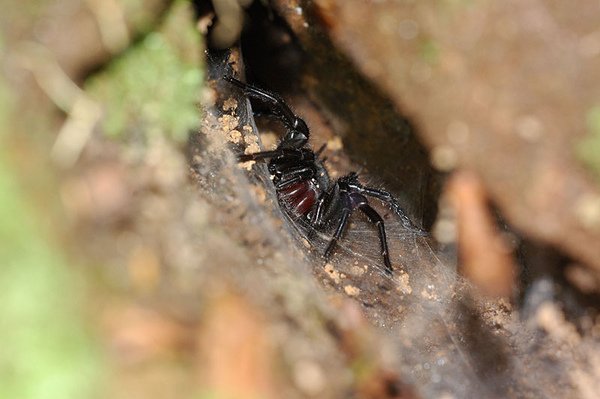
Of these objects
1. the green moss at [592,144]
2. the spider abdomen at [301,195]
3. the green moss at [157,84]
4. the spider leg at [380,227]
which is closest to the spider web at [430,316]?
the spider leg at [380,227]

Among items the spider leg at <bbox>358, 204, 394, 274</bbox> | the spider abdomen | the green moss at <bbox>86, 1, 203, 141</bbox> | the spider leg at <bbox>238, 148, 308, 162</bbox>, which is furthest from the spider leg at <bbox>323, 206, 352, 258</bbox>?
the green moss at <bbox>86, 1, 203, 141</bbox>

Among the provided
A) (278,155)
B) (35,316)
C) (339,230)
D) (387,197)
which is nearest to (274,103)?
(278,155)

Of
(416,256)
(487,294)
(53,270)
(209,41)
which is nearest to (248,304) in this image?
(53,270)

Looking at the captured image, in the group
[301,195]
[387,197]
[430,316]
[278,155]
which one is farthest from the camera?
[301,195]

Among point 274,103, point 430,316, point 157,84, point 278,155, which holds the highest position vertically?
point 157,84

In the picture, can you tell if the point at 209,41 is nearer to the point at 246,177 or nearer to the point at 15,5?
the point at 246,177

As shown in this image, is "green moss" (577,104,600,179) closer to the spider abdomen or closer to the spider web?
the spider web

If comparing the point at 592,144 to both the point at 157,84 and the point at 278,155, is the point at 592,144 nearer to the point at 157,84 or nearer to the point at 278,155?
the point at 157,84
